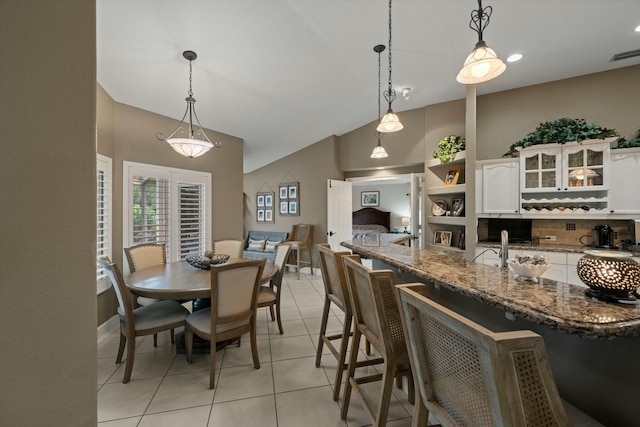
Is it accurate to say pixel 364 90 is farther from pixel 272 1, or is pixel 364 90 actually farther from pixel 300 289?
pixel 300 289

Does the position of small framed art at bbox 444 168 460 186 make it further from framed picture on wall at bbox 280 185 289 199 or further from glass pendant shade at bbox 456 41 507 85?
framed picture on wall at bbox 280 185 289 199

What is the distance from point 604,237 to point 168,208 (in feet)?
19.6

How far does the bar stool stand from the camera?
18.5 ft

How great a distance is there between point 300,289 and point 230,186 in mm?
2274

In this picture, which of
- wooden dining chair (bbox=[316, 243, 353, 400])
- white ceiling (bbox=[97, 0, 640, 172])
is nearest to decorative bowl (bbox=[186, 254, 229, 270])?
wooden dining chair (bbox=[316, 243, 353, 400])

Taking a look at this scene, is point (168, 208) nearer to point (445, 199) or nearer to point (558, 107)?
point (445, 199)

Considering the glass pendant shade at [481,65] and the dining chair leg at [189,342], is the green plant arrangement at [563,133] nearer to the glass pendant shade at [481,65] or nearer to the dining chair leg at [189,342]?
the glass pendant shade at [481,65]

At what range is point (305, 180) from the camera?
19.9 feet

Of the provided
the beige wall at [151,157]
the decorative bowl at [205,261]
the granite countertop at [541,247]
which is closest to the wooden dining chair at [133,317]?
the decorative bowl at [205,261]

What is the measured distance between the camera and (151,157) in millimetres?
3682

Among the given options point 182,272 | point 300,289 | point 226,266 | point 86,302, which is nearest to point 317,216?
point 300,289

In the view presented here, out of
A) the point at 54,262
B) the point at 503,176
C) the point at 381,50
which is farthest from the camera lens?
the point at 503,176

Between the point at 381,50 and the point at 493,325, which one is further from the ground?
the point at 381,50

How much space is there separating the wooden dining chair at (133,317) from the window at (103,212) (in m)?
0.89
